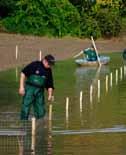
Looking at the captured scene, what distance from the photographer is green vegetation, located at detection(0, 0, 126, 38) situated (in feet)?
192

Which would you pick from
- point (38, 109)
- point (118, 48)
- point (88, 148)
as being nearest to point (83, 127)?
point (38, 109)

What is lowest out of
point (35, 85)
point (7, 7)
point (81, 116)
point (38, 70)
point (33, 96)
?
point (81, 116)

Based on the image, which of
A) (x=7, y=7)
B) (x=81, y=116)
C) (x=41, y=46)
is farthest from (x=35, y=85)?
(x=7, y=7)

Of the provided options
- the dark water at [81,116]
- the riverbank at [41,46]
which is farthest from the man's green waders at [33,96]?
the riverbank at [41,46]

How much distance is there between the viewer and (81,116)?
18234 mm

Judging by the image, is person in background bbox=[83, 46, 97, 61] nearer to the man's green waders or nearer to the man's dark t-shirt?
the man's green waders

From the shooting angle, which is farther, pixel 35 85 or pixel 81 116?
pixel 81 116

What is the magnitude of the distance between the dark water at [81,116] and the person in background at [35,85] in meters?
0.49

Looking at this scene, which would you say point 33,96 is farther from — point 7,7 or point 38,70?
point 7,7

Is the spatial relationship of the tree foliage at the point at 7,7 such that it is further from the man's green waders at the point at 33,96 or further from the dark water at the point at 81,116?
the man's green waders at the point at 33,96

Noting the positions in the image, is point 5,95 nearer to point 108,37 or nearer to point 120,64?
point 120,64

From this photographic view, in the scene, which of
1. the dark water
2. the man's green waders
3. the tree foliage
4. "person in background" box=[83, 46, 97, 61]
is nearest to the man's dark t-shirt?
the man's green waders

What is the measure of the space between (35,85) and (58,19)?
44055 mm

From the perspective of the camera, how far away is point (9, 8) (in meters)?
61.9
